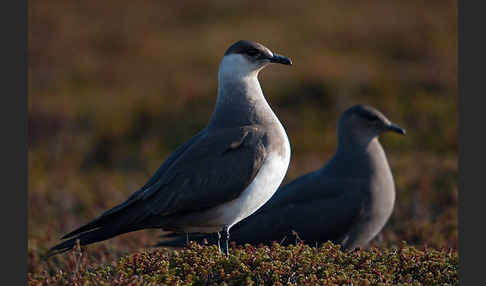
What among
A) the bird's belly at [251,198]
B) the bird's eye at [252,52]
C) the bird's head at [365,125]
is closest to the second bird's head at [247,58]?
the bird's eye at [252,52]

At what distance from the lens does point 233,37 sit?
17.4 metres

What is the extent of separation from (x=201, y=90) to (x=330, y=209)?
824 centimetres

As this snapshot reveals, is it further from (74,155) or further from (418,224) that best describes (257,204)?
(74,155)

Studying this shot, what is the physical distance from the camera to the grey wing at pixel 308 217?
19.0ft

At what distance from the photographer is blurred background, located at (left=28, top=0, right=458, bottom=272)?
853 centimetres

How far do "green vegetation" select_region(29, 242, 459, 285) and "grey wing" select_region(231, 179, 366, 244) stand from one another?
1408 mm

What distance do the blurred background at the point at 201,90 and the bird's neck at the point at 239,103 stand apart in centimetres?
186

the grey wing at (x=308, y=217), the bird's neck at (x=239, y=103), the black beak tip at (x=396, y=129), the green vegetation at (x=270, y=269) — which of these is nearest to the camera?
the green vegetation at (x=270, y=269)

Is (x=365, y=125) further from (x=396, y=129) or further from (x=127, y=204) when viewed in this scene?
(x=127, y=204)

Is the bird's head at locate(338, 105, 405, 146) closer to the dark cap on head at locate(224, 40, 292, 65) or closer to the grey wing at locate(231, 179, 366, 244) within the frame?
the grey wing at locate(231, 179, 366, 244)

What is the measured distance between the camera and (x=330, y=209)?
586cm

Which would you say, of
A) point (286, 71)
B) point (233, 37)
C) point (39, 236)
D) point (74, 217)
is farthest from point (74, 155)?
point (233, 37)

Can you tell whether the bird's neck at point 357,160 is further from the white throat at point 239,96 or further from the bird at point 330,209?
the white throat at point 239,96

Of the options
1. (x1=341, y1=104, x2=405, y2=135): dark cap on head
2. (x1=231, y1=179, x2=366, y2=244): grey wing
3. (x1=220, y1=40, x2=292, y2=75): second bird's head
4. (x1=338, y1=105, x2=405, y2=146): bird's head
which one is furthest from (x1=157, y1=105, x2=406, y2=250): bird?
(x1=220, y1=40, x2=292, y2=75): second bird's head
